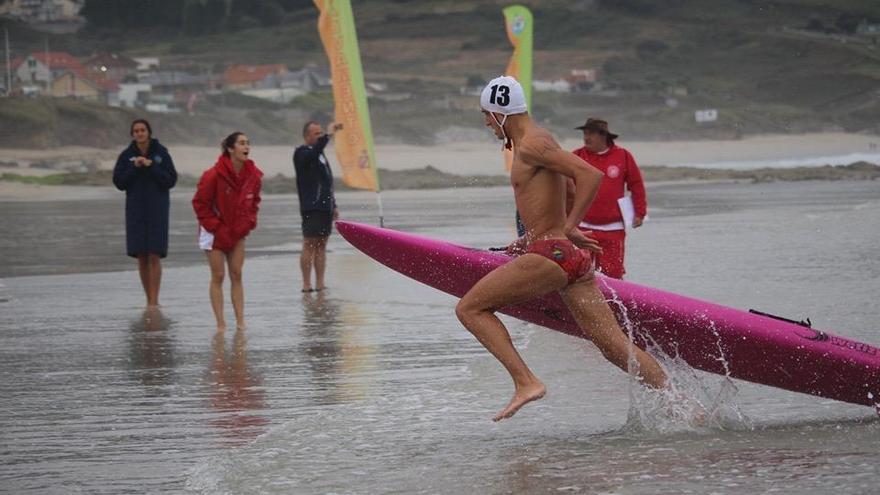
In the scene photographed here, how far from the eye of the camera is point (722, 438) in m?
7.44

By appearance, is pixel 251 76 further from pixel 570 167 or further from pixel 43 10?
pixel 570 167

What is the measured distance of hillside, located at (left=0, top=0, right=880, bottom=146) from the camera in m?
75.6

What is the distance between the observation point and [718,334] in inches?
314

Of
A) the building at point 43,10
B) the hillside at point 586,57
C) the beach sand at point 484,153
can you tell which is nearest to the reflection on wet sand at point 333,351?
the beach sand at point 484,153

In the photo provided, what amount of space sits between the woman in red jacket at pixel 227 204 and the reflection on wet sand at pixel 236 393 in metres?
0.78

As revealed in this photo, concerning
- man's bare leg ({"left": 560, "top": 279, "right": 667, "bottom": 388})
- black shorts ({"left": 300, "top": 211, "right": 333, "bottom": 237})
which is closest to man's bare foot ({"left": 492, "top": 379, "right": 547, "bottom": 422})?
man's bare leg ({"left": 560, "top": 279, "right": 667, "bottom": 388})

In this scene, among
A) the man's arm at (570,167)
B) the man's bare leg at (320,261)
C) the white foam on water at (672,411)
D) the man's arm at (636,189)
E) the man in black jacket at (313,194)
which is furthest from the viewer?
the man's bare leg at (320,261)

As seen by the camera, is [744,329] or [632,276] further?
[632,276]

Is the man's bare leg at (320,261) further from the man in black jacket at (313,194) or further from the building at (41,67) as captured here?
the building at (41,67)

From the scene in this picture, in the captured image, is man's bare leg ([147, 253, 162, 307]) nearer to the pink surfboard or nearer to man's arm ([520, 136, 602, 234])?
the pink surfboard

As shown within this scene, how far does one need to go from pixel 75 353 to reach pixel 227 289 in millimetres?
4369

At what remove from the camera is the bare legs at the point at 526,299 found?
23.9 feet

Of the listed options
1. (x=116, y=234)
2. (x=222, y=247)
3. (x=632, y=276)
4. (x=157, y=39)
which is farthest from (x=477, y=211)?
(x=157, y=39)

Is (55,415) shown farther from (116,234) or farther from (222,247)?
(116,234)
